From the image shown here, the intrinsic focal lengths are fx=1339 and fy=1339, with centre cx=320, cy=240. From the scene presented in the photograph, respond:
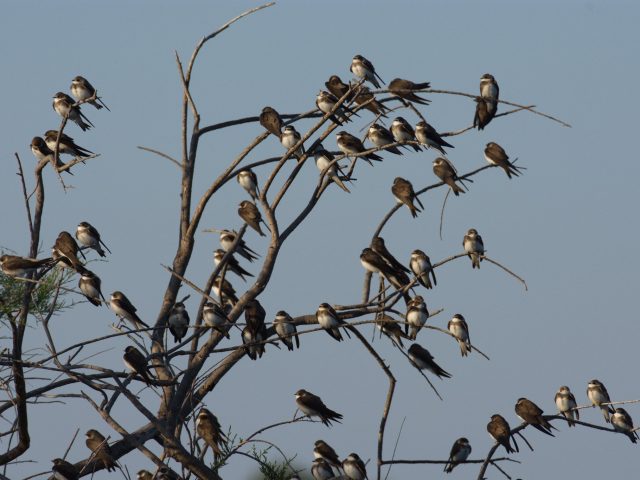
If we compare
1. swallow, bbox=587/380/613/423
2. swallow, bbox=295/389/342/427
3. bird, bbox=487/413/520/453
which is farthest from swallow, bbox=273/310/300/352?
swallow, bbox=587/380/613/423

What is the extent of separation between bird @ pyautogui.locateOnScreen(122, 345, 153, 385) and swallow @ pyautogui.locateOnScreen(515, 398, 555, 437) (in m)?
4.46

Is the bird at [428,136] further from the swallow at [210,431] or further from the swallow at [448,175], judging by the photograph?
the swallow at [210,431]

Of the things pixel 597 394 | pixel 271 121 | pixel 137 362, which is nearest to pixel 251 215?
pixel 271 121

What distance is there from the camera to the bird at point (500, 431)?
1532cm

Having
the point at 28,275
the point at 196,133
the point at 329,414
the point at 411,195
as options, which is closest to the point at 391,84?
the point at 411,195

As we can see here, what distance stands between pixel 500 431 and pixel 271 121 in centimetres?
462

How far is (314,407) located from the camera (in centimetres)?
1435

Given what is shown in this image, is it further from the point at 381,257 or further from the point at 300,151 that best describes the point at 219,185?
the point at 381,257

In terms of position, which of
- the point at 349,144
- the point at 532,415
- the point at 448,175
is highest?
the point at 349,144

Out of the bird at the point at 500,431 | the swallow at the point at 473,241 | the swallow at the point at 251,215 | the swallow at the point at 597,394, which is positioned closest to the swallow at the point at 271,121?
the swallow at the point at 251,215

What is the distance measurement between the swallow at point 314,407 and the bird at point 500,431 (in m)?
2.09

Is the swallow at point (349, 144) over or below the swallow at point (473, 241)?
over

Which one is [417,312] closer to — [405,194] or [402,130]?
[405,194]

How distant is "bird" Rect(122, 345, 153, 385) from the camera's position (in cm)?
1240
